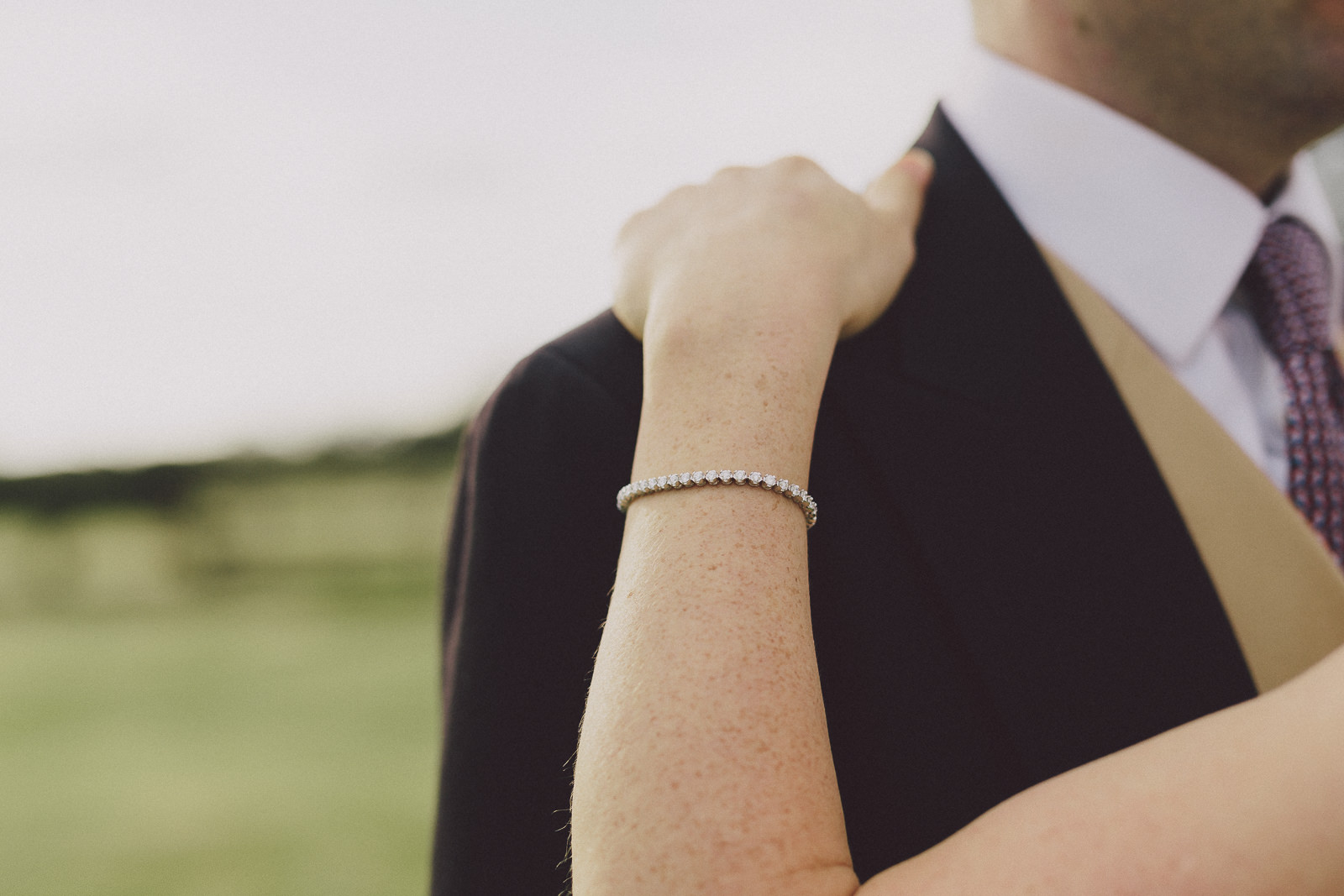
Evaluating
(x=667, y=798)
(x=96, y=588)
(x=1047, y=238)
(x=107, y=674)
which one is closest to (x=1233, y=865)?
(x=667, y=798)

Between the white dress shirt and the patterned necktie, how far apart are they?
0.14 ft

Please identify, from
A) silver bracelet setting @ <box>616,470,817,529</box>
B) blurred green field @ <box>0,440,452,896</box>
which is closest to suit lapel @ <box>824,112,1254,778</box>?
silver bracelet setting @ <box>616,470,817,529</box>

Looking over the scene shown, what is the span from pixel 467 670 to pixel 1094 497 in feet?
2.82

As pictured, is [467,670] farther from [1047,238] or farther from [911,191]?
[1047,238]

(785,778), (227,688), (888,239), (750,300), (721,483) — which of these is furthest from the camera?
(227,688)

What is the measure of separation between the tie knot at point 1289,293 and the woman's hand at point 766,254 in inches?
25.3

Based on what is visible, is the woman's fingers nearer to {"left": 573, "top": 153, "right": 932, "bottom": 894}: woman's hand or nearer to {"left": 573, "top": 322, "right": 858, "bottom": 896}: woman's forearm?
{"left": 573, "top": 153, "right": 932, "bottom": 894}: woman's hand

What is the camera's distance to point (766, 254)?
119 cm

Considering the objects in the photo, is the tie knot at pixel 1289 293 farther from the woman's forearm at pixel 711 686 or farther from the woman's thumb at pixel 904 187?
the woman's forearm at pixel 711 686

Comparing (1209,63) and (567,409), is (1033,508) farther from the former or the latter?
(1209,63)

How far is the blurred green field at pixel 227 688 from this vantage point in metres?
8.02

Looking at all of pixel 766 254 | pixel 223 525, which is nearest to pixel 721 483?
pixel 766 254

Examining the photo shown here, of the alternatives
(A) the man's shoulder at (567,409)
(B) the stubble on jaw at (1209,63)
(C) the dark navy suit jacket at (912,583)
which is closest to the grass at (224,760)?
(C) the dark navy suit jacket at (912,583)

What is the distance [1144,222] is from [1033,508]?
594 millimetres
